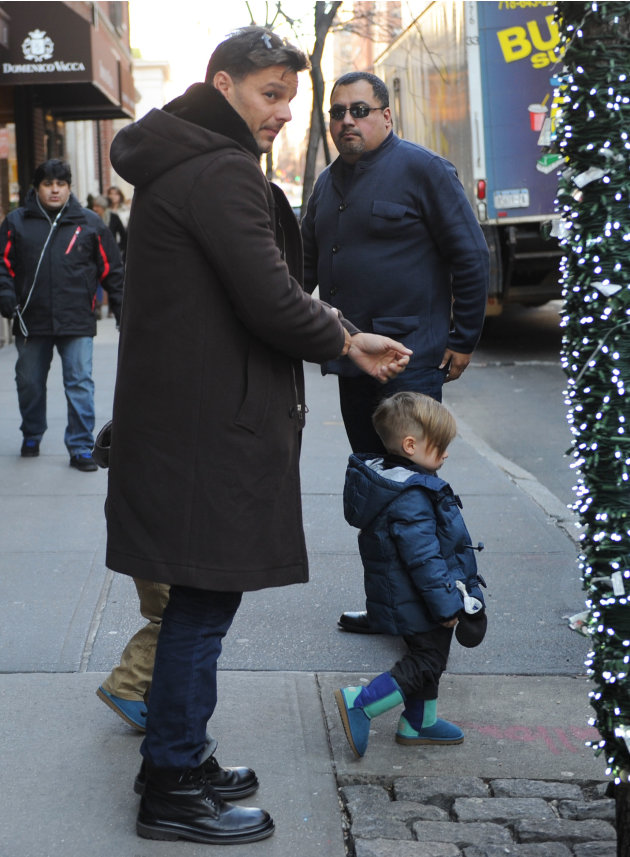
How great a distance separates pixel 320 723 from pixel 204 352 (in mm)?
1382

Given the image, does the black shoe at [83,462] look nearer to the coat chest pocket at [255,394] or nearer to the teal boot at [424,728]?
the teal boot at [424,728]

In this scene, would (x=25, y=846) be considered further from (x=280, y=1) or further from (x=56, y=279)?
(x=280, y=1)

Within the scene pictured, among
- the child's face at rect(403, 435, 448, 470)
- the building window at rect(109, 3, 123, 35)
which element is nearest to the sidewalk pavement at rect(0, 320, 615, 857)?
the child's face at rect(403, 435, 448, 470)

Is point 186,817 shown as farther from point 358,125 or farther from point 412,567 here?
point 358,125

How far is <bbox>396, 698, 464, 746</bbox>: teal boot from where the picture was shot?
352 cm

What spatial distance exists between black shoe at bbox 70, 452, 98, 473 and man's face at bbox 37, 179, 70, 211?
1639mm

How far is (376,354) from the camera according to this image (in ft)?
10.3

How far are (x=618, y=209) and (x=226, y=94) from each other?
101 cm

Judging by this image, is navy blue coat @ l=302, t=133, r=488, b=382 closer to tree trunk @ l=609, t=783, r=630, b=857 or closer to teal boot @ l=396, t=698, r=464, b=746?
teal boot @ l=396, t=698, r=464, b=746

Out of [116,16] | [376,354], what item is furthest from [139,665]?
[116,16]

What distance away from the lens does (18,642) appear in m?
4.36

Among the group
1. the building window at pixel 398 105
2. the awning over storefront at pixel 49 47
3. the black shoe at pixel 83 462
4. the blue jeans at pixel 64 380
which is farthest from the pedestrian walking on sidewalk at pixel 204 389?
the building window at pixel 398 105

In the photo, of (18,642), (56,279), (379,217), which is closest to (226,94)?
(379,217)

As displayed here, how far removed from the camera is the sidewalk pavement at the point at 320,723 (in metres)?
3.01
